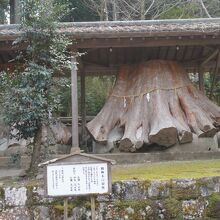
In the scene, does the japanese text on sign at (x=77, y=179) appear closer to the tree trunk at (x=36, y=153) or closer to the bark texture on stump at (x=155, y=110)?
the tree trunk at (x=36, y=153)

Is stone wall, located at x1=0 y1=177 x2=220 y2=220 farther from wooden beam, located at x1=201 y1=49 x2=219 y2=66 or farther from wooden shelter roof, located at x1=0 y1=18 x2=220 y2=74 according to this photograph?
wooden beam, located at x1=201 y1=49 x2=219 y2=66

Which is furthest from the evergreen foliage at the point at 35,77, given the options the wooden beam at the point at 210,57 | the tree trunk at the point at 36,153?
the wooden beam at the point at 210,57

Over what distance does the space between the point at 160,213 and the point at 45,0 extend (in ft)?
16.3

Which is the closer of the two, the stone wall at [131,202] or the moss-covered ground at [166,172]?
the stone wall at [131,202]

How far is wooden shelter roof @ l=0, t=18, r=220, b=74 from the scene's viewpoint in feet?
30.5

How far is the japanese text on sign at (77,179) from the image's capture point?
5199 mm

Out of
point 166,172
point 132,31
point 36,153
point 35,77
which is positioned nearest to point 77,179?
point 166,172

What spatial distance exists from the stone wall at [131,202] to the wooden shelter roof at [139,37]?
159 inches

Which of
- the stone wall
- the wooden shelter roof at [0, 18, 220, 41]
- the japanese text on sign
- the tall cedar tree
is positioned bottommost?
the stone wall

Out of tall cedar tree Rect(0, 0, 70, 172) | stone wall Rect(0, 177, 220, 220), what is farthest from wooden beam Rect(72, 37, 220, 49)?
stone wall Rect(0, 177, 220, 220)

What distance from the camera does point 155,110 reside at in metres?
10.6

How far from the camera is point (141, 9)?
20828 mm

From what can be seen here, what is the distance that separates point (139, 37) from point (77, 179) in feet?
16.9

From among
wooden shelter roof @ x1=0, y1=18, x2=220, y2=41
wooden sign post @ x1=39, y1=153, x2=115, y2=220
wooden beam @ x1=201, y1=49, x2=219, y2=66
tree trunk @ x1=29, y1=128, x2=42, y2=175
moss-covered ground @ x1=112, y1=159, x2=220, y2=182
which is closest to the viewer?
wooden sign post @ x1=39, y1=153, x2=115, y2=220
